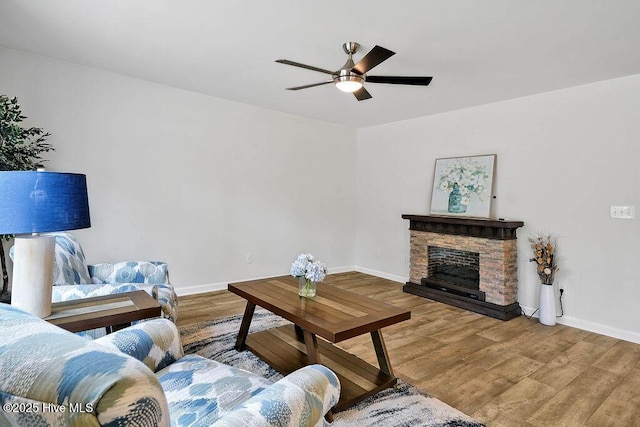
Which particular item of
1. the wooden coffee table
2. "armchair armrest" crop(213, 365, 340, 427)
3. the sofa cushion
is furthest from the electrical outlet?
the sofa cushion

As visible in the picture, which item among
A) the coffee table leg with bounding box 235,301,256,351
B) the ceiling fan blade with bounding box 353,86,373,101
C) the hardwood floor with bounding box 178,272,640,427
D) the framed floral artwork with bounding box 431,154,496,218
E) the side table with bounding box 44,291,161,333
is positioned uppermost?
the ceiling fan blade with bounding box 353,86,373,101

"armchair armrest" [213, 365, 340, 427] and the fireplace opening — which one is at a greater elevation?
"armchair armrest" [213, 365, 340, 427]

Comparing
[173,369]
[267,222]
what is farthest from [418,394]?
[267,222]

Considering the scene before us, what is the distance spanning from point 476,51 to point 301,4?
1445mm

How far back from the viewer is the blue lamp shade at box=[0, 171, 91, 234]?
129 centimetres

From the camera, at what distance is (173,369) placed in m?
1.47

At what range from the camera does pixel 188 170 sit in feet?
13.4

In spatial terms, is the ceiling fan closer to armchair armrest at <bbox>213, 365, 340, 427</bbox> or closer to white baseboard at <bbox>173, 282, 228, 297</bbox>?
armchair armrest at <bbox>213, 365, 340, 427</bbox>

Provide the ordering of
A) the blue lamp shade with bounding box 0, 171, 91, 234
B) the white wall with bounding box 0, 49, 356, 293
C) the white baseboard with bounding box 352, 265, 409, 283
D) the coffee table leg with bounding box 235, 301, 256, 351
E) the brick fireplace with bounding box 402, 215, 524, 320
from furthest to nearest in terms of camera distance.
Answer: the white baseboard with bounding box 352, 265, 409, 283 < the brick fireplace with bounding box 402, 215, 524, 320 < the white wall with bounding box 0, 49, 356, 293 < the coffee table leg with bounding box 235, 301, 256, 351 < the blue lamp shade with bounding box 0, 171, 91, 234

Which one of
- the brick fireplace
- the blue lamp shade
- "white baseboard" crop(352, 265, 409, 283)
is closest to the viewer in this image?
the blue lamp shade

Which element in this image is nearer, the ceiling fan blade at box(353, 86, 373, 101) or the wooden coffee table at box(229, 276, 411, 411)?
the wooden coffee table at box(229, 276, 411, 411)

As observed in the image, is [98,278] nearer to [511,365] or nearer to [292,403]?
[292,403]

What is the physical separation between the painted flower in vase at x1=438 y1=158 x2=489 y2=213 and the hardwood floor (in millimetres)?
1295

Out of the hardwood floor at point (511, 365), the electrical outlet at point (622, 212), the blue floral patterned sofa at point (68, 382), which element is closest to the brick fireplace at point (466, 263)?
the hardwood floor at point (511, 365)
